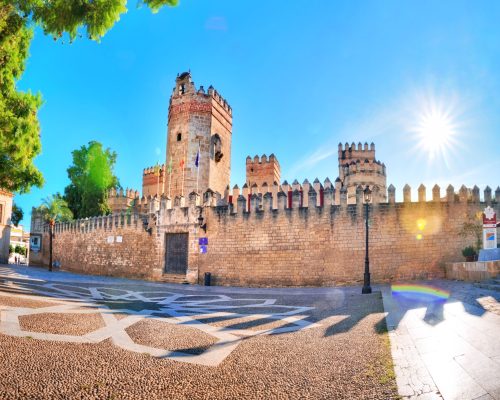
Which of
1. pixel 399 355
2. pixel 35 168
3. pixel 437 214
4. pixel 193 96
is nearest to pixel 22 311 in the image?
pixel 35 168

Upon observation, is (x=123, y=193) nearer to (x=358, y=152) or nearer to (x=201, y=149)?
(x=201, y=149)

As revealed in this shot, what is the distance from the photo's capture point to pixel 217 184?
105 ft

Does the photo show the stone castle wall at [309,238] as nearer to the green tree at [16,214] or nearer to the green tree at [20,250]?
the green tree at [16,214]

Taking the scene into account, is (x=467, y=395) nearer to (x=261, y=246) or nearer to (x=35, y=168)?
(x=35, y=168)

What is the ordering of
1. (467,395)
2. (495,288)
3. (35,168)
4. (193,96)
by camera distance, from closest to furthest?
(467,395) → (495,288) → (35,168) → (193,96)

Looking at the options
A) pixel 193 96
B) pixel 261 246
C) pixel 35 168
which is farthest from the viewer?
pixel 193 96

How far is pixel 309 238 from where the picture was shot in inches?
684

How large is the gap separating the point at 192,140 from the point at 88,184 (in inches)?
460

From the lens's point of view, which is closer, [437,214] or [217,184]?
[437,214]

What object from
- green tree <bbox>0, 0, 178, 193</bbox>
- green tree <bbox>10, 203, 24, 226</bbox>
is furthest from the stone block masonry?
green tree <bbox>10, 203, 24, 226</bbox>

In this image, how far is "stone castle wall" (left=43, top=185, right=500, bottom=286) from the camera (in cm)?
1595

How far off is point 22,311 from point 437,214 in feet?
52.4

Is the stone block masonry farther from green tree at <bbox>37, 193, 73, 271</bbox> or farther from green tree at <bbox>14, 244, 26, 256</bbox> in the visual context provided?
green tree at <bbox>14, 244, 26, 256</bbox>

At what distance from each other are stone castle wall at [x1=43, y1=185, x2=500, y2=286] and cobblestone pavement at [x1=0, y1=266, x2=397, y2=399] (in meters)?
8.77
